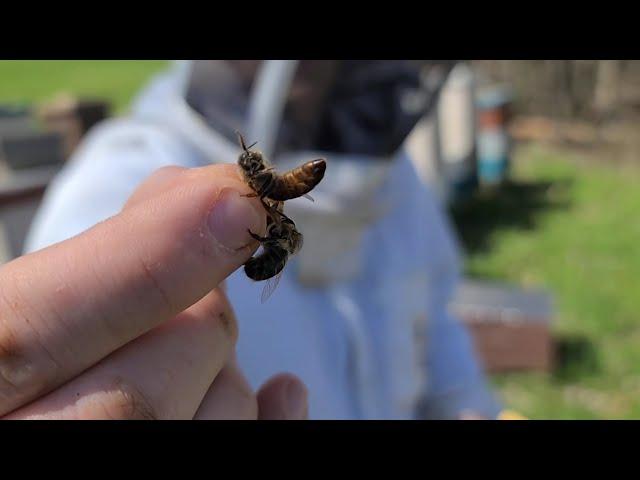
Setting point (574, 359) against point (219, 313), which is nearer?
point (219, 313)

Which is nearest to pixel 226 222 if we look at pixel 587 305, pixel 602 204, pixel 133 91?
pixel 587 305

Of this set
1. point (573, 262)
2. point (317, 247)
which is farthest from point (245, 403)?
point (573, 262)

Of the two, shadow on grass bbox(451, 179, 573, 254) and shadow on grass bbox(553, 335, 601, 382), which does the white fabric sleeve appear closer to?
shadow on grass bbox(553, 335, 601, 382)

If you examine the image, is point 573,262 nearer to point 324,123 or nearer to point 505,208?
point 505,208

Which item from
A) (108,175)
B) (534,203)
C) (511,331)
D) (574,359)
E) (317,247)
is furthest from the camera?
(534,203)

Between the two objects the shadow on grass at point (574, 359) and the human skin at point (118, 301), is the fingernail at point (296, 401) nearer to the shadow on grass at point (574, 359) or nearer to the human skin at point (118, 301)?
the human skin at point (118, 301)

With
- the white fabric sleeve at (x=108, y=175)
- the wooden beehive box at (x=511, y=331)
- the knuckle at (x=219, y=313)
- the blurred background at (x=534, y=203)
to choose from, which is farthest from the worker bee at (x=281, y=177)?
the wooden beehive box at (x=511, y=331)

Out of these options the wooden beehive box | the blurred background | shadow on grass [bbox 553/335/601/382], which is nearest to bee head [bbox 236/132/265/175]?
the blurred background
